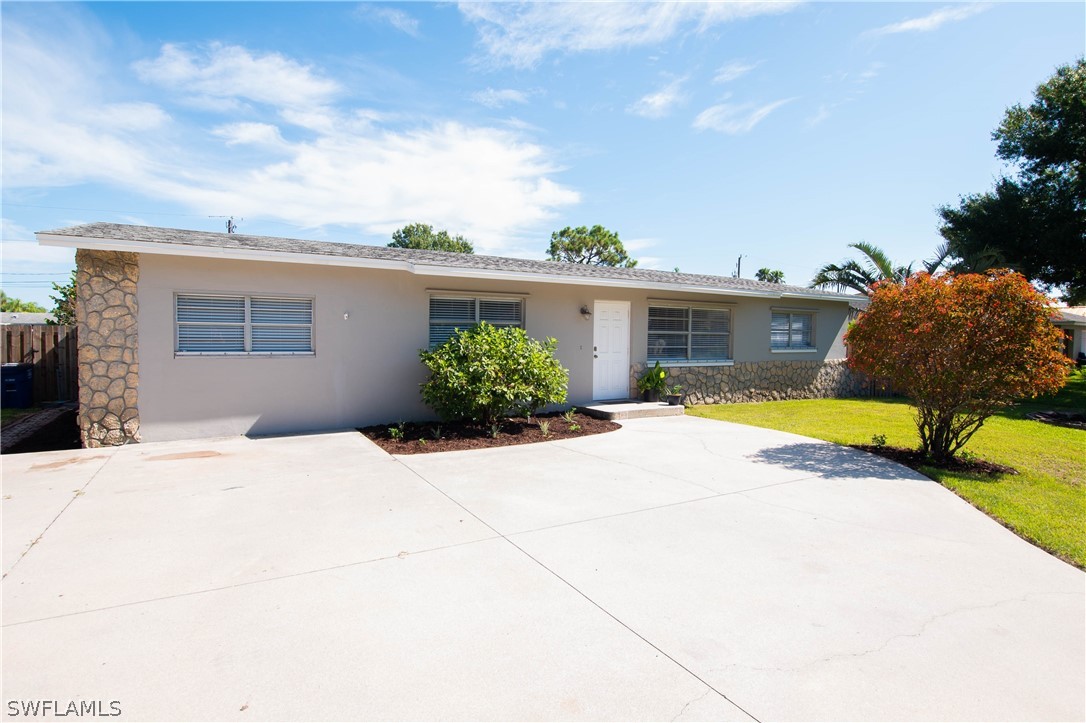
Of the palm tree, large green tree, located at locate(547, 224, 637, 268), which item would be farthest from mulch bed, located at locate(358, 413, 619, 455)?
large green tree, located at locate(547, 224, 637, 268)

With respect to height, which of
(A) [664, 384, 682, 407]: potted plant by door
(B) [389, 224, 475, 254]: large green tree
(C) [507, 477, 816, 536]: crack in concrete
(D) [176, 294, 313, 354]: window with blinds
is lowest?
(C) [507, 477, 816, 536]: crack in concrete

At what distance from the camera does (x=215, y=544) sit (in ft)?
13.5

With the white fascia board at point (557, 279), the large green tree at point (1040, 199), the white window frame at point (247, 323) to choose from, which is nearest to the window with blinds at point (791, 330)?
the white fascia board at point (557, 279)

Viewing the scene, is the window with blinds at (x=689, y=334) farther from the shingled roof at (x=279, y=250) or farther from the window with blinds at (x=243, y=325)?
the window with blinds at (x=243, y=325)

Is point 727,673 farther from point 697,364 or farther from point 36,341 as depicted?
point 36,341

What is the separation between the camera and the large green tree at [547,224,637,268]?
42.4m

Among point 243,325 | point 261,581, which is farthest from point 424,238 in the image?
point 261,581

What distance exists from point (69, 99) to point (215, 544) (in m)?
11.8

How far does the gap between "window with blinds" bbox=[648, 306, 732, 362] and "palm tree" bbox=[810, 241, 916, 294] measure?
7248 mm

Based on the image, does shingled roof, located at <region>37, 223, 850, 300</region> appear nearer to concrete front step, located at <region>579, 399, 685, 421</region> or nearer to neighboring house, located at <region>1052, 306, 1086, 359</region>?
concrete front step, located at <region>579, 399, 685, 421</region>

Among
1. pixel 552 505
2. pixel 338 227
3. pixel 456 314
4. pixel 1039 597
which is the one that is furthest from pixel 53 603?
pixel 338 227

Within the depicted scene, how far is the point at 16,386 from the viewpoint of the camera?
1138cm

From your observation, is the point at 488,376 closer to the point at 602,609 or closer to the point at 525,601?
the point at 525,601

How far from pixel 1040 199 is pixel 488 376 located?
21554 mm
